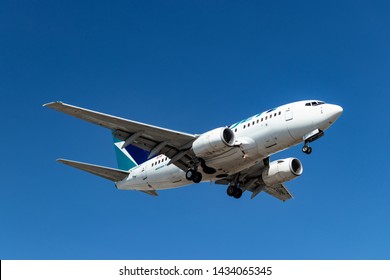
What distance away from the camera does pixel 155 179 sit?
36.8m

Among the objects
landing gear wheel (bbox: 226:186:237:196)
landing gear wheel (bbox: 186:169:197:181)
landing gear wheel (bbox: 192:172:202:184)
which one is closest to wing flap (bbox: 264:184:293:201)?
landing gear wheel (bbox: 226:186:237:196)

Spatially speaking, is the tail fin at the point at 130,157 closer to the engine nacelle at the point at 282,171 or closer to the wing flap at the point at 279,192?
the engine nacelle at the point at 282,171

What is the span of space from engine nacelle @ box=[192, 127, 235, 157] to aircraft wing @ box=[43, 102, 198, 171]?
110 cm

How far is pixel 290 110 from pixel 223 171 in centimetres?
529

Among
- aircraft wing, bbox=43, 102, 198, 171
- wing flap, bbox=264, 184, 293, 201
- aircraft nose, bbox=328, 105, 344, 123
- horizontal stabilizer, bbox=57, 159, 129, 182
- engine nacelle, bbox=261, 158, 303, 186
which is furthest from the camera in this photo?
wing flap, bbox=264, 184, 293, 201

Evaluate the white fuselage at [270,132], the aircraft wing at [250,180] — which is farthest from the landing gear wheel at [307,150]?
the aircraft wing at [250,180]

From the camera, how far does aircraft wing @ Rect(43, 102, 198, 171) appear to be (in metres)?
32.0

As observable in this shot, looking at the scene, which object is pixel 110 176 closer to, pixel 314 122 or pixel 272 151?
pixel 272 151

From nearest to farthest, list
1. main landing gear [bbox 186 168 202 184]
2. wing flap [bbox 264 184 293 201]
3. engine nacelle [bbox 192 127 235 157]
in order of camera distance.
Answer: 1. engine nacelle [bbox 192 127 235 157]
2. main landing gear [bbox 186 168 202 184]
3. wing flap [bbox 264 184 293 201]

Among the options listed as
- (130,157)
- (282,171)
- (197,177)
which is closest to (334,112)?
(282,171)

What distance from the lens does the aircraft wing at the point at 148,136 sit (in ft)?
105

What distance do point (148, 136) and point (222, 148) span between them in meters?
4.24

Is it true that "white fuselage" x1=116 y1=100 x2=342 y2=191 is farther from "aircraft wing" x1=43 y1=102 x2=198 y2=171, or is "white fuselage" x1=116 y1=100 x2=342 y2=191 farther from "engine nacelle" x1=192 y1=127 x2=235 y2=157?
"aircraft wing" x1=43 y1=102 x2=198 y2=171

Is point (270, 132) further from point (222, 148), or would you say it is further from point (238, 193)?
point (238, 193)
